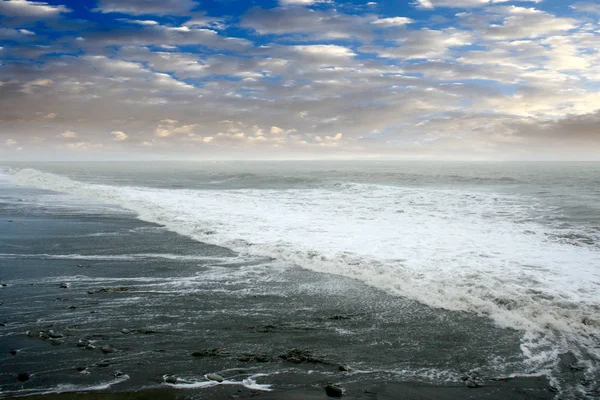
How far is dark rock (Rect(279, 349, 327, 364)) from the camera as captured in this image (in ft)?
15.8

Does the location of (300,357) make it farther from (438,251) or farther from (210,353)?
(438,251)

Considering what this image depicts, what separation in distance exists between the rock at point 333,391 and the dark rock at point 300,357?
1.84 ft

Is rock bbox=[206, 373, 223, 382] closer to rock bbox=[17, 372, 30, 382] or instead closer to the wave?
rock bbox=[17, 372, 30, 382]

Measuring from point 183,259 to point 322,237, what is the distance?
4924 millimetres

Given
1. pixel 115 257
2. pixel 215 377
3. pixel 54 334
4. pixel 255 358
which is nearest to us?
pixel 215 377

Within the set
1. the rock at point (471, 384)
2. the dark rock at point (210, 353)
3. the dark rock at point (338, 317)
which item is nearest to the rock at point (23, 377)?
the dark rock at point (210, 353)

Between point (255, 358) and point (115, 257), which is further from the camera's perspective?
point (115, 257)

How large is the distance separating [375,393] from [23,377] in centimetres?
358

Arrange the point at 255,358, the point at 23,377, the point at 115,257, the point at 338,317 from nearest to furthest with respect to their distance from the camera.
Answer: the point at 23,377
the point at 255,358
the point at 338,317
the point at 115,257

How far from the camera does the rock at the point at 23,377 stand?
163 inches

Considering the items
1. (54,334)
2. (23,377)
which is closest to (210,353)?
(23,377)

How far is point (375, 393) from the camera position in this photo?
4.22 meters

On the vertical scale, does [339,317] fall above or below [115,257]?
below

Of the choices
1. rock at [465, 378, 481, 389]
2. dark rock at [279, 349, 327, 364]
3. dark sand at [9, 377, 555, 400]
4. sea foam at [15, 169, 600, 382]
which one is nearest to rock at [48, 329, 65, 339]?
dark sand at [9, 377, 555, 400]
